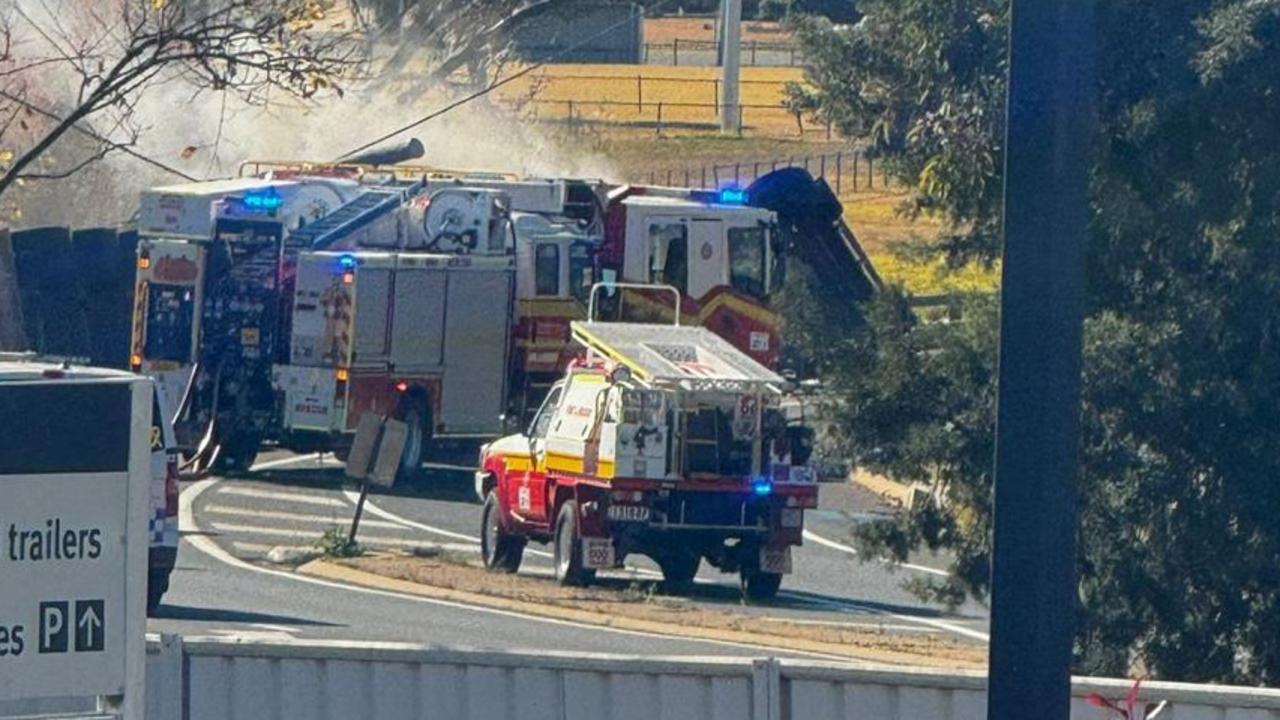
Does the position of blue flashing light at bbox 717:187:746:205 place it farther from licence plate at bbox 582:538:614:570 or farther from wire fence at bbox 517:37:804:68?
wire fence at bbox 517:37:804:68

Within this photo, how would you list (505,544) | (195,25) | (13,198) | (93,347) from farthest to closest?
(13,198) → (93,347) → (505,544) → (195,25)

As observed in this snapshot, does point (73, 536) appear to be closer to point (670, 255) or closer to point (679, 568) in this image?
point (679, 568)

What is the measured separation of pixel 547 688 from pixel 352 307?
17504 mm

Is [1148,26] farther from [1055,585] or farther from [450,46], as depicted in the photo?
[450,46]

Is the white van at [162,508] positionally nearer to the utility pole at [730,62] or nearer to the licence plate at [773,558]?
the licence plate at [773,558]

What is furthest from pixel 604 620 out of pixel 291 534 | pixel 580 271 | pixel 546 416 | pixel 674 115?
pixel 674 115

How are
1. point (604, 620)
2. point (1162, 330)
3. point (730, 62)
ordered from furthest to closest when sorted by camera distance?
point (730, 62) → point (604, 620) → point (1162, 330)

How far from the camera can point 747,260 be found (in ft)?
93.0

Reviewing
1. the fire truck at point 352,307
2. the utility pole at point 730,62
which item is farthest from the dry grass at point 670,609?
the utility pole at point 730,62

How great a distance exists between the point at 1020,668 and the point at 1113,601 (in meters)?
10.4

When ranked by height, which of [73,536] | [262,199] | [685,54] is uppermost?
[685,54]

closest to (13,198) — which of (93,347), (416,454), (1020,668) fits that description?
(93,347)

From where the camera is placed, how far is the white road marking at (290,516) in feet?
78.3

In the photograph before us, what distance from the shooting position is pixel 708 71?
256 ft
